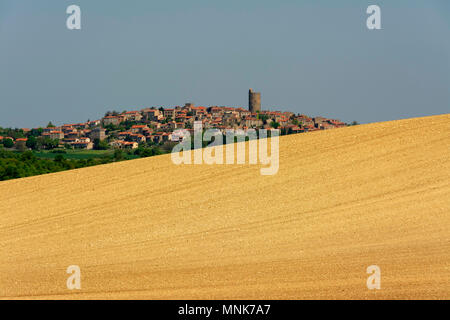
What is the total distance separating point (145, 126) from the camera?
242ft

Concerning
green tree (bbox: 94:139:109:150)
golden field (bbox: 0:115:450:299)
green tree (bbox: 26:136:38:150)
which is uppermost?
green tree (bbox: 26:136:38:150)

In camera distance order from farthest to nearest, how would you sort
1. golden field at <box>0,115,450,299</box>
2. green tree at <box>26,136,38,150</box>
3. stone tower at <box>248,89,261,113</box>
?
1. stone tower at <box>248,89,261,113</box>
2. green tree at <box>26,136,38,150</box>
3. golden field at <box>0,115,450,299</box>

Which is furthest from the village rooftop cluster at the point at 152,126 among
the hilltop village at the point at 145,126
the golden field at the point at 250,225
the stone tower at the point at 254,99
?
the golden field at the point at 250,225

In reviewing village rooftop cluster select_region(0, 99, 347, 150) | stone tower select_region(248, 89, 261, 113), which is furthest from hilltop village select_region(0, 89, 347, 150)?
stone tower select_region(248, 89, 261, 113)

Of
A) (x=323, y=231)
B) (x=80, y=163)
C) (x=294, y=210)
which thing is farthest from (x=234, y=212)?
(x=80, y=163)

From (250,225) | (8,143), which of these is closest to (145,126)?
(8,143)

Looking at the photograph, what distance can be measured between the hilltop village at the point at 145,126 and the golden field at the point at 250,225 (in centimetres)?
3131

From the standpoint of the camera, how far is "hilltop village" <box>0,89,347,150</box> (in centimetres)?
5891

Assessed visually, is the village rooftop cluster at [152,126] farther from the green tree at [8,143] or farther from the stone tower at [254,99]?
the stone tower at [254,99]

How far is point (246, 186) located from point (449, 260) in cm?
768

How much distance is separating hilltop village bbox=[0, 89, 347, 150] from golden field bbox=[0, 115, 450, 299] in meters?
31.3

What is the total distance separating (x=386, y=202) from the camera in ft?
53.8

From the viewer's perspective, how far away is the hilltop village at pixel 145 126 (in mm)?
58906

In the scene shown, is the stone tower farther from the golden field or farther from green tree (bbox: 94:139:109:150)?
the golden field
